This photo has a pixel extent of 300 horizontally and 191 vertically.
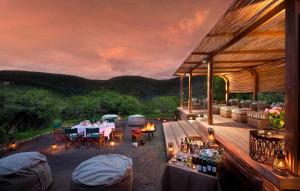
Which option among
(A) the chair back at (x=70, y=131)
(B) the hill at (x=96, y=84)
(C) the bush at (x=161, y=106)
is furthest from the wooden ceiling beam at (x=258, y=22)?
(B) the hill at (x=96, y=84)

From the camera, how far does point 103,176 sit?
475cm

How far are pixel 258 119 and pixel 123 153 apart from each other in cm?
549

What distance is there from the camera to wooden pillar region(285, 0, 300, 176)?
120 inches

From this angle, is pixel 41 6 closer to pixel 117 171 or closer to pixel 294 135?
pixel 117 171

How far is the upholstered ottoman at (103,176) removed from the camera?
4.55m

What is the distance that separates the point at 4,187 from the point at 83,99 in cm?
1502

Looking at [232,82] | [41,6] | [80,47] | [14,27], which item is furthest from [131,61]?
[41,6]

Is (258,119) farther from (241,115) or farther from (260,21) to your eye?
(260,21)

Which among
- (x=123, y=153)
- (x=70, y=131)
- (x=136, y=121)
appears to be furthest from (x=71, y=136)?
(x=136, y=121)

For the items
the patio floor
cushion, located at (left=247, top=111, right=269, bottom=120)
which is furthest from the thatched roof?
the patio floor

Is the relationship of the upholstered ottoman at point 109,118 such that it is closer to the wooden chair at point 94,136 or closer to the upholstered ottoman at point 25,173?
the wooden chair at point 94,136

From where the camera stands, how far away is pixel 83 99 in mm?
19516

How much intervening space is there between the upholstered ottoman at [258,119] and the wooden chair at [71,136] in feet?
25.4

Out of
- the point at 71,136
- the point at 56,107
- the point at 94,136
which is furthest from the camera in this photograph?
the point at 56,107
